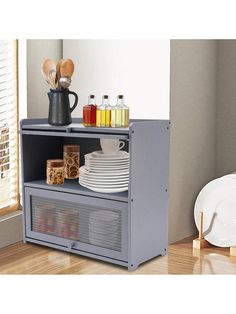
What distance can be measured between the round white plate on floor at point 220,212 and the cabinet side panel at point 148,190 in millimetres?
264

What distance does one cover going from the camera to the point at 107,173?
77.2 inches

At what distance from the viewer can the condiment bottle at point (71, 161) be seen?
86.6 inches

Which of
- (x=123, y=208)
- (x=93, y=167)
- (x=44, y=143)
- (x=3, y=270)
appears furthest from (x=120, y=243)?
(x=44, y=143)

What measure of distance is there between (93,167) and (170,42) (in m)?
0.62

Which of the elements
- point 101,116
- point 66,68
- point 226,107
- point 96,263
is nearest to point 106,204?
point 96,263

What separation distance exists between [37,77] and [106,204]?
2.51 ft

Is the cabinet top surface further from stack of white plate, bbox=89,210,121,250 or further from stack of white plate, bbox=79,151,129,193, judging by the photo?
stack of white plate, bbox=89,210,121,250

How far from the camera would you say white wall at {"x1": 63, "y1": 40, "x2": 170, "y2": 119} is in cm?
215

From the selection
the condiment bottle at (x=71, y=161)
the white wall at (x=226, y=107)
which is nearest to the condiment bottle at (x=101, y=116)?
the condiment bottle at (x=71, y=161)

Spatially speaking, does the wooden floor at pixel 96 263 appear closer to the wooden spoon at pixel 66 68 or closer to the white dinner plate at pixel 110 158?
the white dinner plate at pixel 110 158

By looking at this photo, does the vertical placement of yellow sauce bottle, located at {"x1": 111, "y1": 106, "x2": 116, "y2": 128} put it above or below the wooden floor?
above

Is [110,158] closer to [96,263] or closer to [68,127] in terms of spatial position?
[68,127]

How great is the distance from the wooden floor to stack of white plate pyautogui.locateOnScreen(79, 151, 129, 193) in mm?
298

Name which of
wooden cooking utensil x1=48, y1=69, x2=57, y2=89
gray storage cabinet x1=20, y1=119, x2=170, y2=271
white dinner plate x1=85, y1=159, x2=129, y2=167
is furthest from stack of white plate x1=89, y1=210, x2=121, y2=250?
wooden cooking utensil x1=48, y1=69, x2=57, y2=89
